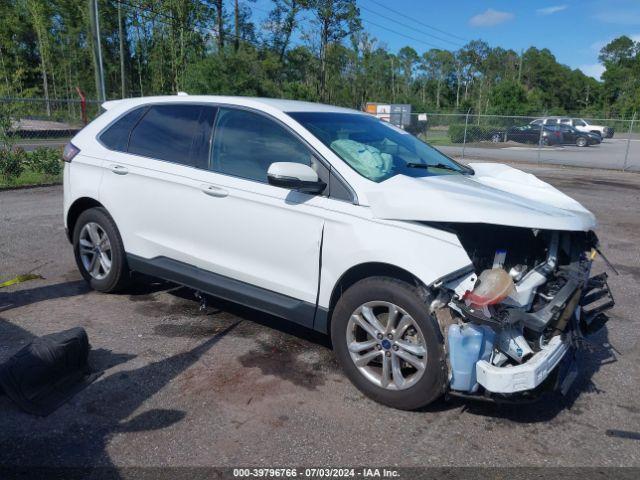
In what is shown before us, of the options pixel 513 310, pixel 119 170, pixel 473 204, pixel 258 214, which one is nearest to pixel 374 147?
pixel 258 214

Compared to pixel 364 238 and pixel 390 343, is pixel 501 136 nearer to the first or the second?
pixel 364 238

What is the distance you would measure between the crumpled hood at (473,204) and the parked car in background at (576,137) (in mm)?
30251

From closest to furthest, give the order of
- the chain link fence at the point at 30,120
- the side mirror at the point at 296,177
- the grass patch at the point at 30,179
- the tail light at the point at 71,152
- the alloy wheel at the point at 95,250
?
1. the side mirror at the point at 296,177
2. the alloy wheel at the point at 95,250
3. the tail light at the point at 71,152
4. the chain link fence at the point at 30,120
5. the grass patch at the point at 30,179

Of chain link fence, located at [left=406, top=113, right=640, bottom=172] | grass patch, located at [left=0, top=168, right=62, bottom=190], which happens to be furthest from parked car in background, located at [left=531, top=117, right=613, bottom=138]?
grass patch, located at [left=0, top=168, right=62, bottom=190]

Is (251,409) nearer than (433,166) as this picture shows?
Yes

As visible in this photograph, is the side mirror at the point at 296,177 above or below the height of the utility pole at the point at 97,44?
below

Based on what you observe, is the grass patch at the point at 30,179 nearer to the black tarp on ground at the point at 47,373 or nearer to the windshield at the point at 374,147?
the black tarp on ground at the point at 47,373

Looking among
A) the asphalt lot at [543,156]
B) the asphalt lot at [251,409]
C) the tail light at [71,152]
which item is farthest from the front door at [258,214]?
the asphalt lot at [543,156]

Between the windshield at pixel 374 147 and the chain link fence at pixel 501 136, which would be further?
the chain link fence at pixel 501 136

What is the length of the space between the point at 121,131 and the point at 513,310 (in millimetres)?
3683

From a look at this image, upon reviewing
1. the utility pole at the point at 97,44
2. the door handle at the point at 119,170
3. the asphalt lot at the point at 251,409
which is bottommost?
the asphalt lot at the point at 251,409

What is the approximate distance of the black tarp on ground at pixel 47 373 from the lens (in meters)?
3.23

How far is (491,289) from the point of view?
2965 mm

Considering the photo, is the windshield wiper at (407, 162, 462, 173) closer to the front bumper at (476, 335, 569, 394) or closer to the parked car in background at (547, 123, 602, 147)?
the front bumper at (476, 335, 569, 394)
